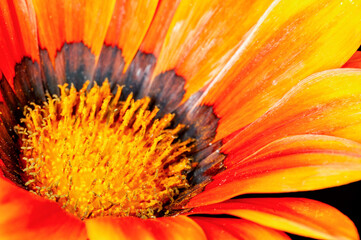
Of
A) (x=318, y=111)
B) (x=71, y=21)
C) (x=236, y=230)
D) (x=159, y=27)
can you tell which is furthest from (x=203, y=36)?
(x=236, y=230)

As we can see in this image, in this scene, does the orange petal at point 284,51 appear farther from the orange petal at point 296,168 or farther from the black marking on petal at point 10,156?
the black marking on petal at point 10,156

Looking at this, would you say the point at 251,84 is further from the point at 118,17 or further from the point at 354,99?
the point at 118,17

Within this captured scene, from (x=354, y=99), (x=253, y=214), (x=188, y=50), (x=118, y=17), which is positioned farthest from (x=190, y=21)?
(x=253, y=214)

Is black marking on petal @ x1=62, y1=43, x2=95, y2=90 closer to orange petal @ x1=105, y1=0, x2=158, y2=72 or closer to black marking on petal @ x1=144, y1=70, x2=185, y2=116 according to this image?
orange petal @ x1=105, y1=0, x2=158, y2=72

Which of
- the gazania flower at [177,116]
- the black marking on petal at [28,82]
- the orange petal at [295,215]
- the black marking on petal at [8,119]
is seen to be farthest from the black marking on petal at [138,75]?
the orange petal at [295,215]

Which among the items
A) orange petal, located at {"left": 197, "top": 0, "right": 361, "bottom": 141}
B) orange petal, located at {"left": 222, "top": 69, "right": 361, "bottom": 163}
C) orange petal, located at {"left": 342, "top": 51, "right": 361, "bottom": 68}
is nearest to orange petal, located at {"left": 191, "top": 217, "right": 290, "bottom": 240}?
orange petal, located at {"left": 222, "top": 69, "right": 361, "bottom": 163}

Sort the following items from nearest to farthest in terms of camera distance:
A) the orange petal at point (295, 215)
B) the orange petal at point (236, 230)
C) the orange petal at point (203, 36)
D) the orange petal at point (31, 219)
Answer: the orange petal at point (31, 219) < the orange petal at point (295, 215) < the orange petal at point (236, 230) < the orange petal at point (203, 36)

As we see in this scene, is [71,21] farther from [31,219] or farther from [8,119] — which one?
[31,219]
